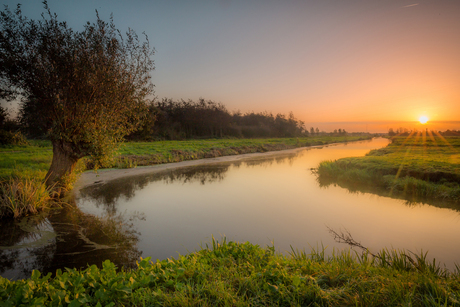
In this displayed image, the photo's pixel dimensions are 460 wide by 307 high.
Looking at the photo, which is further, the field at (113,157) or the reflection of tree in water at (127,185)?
the field at (113,157)

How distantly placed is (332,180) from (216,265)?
10833 mm

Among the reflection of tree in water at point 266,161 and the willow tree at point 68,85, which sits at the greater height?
the willow tree at point 68,85

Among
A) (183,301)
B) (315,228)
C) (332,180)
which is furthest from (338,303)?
(332,180)

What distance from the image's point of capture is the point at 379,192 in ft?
32.8

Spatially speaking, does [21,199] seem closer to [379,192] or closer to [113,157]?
[113,157]

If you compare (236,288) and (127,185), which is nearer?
(236,288)

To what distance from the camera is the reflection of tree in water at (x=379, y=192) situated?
26.5 ft

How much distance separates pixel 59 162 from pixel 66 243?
438cm

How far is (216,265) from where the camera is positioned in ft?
12.6

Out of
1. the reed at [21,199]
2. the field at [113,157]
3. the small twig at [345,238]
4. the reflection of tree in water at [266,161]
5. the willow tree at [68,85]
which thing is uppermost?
the willow tree at [68,85]

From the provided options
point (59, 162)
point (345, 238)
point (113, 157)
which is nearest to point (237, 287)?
point (345, 238)

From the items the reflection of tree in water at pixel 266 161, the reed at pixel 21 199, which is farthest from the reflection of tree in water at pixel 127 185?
the reflection of tree in water at pixel 266 161

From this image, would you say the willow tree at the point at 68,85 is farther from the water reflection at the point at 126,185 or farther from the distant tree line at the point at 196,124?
the distant tree line at the point at 196,124

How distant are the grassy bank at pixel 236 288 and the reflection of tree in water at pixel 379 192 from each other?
609 cm
